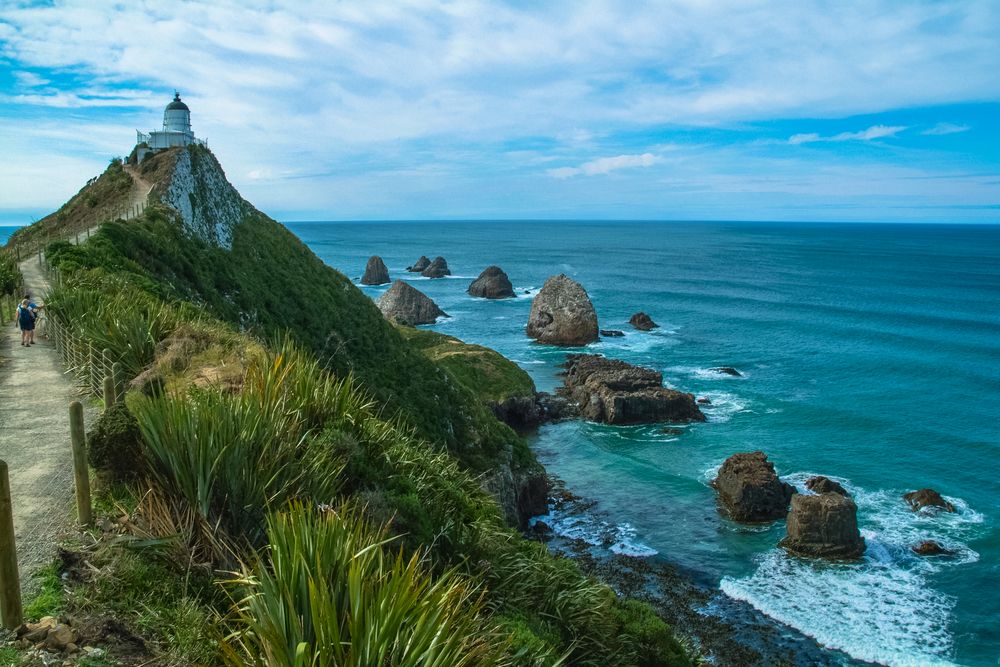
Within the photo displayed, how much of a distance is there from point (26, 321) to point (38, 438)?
9.11 m

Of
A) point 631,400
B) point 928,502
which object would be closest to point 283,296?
point 631,400

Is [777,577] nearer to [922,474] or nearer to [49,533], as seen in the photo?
[922,474]

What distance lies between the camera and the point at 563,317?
71562mm

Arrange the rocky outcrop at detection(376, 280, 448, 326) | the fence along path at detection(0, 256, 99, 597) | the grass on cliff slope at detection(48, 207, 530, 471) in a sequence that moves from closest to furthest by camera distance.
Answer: the fence along path at detection(0, 256, 99, 597), the grass on cliff slope at detection(48, 207, 530, 471), the rocky outcrop at detection(376, 280, 448, 326)

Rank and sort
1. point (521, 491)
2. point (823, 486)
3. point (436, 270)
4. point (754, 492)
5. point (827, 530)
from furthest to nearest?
point (436, 270) < point (823, 486) < point (521, 491) < point (754, 492) < point (827, 530)

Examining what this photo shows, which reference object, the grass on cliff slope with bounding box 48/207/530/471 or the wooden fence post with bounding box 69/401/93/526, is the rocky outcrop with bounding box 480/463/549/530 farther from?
the wooden fence post with bounding box 69/401/93/526

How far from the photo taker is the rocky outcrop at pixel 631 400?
4619cm

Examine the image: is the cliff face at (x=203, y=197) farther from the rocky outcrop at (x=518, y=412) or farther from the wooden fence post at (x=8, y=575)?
the wooden fence post at (x=8, y=575)

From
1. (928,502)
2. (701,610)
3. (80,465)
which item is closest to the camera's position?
(80,465)

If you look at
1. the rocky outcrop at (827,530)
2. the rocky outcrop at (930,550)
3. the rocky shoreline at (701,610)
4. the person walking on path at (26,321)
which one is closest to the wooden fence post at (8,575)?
the person walking on path at (26,321)

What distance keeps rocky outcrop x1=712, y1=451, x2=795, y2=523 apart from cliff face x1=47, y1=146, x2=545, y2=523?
867 cm

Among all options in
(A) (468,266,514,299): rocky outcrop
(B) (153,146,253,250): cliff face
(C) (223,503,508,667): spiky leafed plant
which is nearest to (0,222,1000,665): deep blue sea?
(A) (468,266,514,299): rocky outcrop

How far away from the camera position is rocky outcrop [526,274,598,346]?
71125 millimetres

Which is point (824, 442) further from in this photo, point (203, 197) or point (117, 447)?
point (117, 447)
